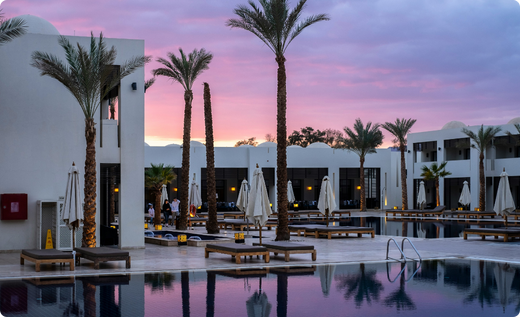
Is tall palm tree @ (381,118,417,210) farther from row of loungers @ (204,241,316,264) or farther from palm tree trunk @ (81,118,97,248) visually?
palm tree trunk @ (81,118,97,248)

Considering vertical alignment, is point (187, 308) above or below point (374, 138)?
below

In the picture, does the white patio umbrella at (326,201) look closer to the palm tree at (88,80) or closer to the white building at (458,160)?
the palm tree at (88,80)

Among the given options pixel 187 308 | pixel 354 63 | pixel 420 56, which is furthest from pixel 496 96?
pixel 187 308

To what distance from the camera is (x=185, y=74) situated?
2533cm

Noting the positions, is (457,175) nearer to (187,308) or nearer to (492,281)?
(492,281)

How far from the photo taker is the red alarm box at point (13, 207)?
53.9ft

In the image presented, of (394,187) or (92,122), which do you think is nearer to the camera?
(92,122)

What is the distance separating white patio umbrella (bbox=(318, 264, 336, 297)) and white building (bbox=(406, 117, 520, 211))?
107ft

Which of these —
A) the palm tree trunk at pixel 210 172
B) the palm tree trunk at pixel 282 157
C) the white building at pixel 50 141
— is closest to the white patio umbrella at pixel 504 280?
the palm tree trunk at pixel 282 157

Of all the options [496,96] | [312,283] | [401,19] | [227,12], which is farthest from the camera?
[496,96]

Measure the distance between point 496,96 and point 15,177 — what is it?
91.2 ft

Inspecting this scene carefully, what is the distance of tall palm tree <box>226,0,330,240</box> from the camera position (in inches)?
762

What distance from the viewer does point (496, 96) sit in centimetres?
3369

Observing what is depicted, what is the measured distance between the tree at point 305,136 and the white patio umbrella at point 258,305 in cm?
7122
